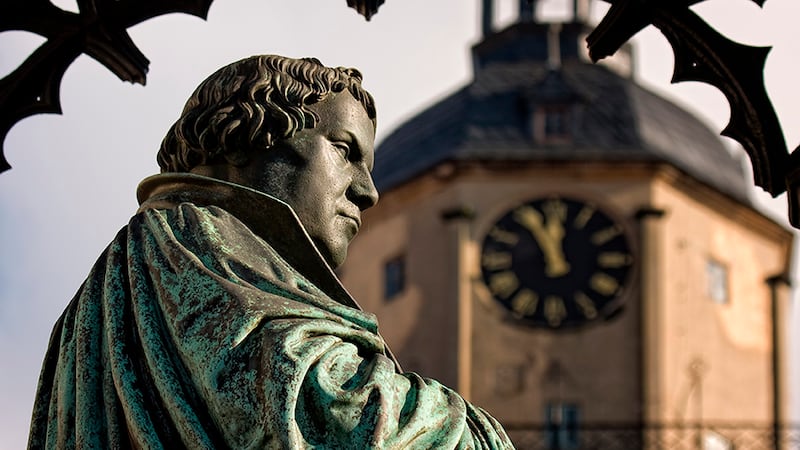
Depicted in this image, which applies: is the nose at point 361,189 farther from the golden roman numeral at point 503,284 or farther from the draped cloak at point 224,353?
the golden roman numeral at point 503,284

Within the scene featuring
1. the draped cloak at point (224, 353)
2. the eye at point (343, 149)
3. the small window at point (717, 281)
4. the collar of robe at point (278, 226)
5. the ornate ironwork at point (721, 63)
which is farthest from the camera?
the small window at point (717, 281)

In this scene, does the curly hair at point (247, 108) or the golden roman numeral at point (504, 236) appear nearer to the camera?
the curly hair at point (247, 108)

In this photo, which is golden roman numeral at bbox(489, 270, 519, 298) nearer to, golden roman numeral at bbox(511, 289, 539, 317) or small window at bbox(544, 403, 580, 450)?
golden roman numeral at bbox(511, 289, 539, 317)

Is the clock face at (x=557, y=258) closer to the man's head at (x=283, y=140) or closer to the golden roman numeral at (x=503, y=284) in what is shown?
the golden roman numeral at (x=503, y=284)

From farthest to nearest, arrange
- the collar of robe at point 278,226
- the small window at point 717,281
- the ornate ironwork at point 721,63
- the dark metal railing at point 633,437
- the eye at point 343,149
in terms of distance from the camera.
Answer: the small window at point 717,281 → the dark metal railing at point 633,437 → the ornate ironwork at point 721,63 → the eye at point 343,149 → the collar of robe at point 278,226

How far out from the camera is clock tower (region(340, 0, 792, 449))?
42812 mm

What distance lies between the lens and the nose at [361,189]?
15.8 feet

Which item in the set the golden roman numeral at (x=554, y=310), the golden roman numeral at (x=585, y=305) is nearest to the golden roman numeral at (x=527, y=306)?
the golden roman numeral at (x=554, y=310)

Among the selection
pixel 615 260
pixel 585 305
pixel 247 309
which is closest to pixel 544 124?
pixel 615 260

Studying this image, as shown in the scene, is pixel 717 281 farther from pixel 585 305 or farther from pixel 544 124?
pixel 544 124

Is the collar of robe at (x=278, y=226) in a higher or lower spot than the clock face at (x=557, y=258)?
lower

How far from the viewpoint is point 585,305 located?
43.3 metres

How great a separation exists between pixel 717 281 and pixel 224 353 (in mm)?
40855

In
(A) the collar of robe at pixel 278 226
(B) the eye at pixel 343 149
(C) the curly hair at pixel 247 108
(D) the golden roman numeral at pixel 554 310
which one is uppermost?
(C) the curly hair at pixel 247 108
